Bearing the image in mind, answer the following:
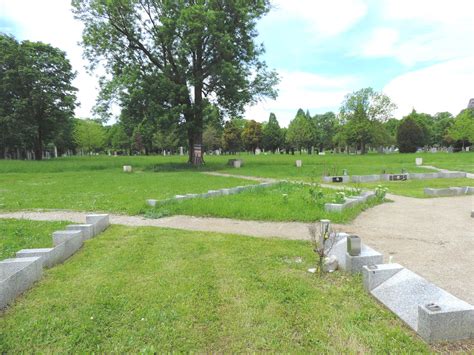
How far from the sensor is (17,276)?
373cm

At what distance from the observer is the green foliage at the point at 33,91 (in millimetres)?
32594

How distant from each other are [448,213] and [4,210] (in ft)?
42.2

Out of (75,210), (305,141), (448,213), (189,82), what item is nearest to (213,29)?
(189,82)

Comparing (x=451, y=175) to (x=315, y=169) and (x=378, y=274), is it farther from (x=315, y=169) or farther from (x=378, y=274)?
(x=378, y=274)

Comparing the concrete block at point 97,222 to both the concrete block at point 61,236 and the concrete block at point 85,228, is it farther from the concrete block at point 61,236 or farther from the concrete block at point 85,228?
the concrete block at point 61,236

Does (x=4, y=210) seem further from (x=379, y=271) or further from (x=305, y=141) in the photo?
(x=305, y=141)

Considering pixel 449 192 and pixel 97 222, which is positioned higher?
pixel 97 222

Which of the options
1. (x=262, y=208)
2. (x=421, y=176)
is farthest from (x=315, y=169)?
(x=262, y=208)

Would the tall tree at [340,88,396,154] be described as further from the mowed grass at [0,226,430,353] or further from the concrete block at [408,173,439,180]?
the mowed grass at [0,226,430,353]

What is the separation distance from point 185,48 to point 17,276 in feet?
71.6

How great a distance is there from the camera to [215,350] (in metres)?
2.78

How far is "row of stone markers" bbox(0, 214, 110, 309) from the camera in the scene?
3.63m

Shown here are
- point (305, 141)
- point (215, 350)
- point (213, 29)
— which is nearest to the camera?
point (215, 350)

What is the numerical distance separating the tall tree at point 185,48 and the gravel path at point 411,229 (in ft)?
54.1
